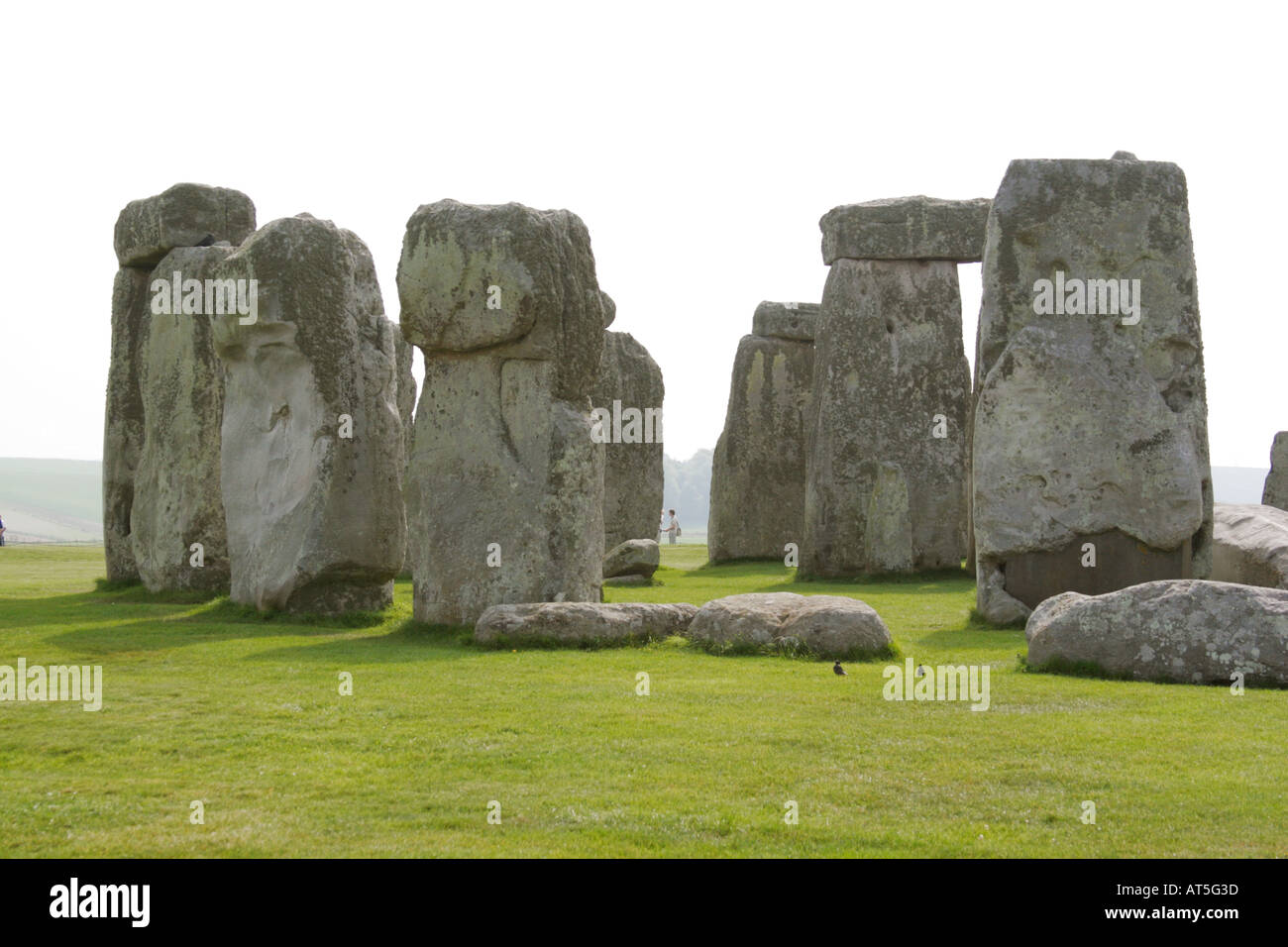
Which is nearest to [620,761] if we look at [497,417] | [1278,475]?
[497,417]

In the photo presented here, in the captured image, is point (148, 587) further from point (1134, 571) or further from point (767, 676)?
point (1134, 571)

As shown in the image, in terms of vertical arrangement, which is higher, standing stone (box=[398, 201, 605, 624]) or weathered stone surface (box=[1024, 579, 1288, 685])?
standing stone (box=[398, 201, 605, 624])

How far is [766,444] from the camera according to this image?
27.5m

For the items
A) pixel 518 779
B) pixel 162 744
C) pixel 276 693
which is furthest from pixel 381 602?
pixel 518 779

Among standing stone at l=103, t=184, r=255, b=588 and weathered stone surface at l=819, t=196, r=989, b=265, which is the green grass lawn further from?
weathered stone surface at l=819, t=196, r=989, b=265

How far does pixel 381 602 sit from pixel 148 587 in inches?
176

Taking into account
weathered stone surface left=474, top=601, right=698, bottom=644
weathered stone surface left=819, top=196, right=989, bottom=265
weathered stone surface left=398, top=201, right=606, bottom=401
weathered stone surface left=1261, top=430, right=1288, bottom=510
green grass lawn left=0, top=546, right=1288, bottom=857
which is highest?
weathered stone surface left=819, top=196, right=989, bottom=265

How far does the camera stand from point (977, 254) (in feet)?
73.3

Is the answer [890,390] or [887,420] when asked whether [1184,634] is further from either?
[890,390]

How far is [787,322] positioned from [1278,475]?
10.3 m

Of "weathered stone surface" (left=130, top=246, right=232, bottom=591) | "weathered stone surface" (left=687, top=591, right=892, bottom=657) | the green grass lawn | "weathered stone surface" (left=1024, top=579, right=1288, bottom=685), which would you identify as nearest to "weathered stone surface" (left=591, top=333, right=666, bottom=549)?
"weathered stone surface" (left=130, top=246, right=232, bottom=591)

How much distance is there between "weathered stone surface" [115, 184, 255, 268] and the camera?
752 inches

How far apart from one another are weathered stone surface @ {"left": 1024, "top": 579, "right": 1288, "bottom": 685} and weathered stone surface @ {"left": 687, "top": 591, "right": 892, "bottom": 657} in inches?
63.8

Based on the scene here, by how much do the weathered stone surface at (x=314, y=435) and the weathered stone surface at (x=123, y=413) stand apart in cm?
471
